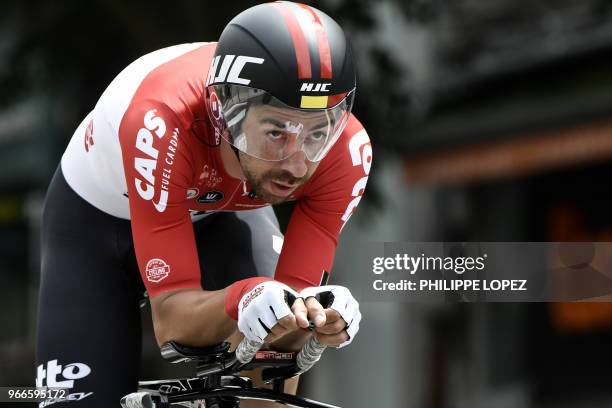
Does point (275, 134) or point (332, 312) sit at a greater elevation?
point (275, 134)

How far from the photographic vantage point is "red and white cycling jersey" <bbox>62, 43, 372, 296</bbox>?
416 centimetres

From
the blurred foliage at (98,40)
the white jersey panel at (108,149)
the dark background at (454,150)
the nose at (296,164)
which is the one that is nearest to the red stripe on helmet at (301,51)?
the nose at (296,164)

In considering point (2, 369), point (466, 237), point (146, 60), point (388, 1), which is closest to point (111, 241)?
point (146, 60)

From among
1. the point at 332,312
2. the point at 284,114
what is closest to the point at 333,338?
the point at 332,312

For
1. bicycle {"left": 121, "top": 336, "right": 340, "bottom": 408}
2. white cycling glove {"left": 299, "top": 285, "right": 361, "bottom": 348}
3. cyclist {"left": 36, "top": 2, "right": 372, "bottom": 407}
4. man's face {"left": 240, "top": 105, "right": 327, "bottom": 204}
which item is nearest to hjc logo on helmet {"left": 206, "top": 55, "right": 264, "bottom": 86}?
cyclist {"left": 36, "top": 2, "right": 372, "bottom": 407}

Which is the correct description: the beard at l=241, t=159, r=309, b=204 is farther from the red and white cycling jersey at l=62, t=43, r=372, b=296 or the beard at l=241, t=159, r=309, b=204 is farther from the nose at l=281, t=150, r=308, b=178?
the red and white cycling jersey at l=62, t=43, r=372, b=296

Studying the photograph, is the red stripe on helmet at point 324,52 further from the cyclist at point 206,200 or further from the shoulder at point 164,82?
the shoulder at point 164,82

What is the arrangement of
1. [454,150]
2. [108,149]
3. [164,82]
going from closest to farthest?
[164,82]
[108,149]
[454,150]

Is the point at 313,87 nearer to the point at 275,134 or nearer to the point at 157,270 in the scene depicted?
the point at 275,134

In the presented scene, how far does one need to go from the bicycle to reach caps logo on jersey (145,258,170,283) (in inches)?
9.2

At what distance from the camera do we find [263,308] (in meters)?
3.63

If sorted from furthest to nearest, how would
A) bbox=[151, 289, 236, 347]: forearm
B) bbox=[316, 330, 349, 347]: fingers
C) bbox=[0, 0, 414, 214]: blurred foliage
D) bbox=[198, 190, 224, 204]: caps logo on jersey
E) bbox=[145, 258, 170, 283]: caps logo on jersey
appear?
bbox=[0, 0, 414, 214]: blurred foliage, bbox=[198, 190, 224, 204]: caps logo on jersey, bbox=[145, 258, 170, 283]: caps logo on jersey, bbox=[151, 289, 236, 347]: forearm, bbox=[316, 330, 349, 347]: fingers

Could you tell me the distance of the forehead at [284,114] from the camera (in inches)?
158

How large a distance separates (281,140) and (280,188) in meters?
0.19
